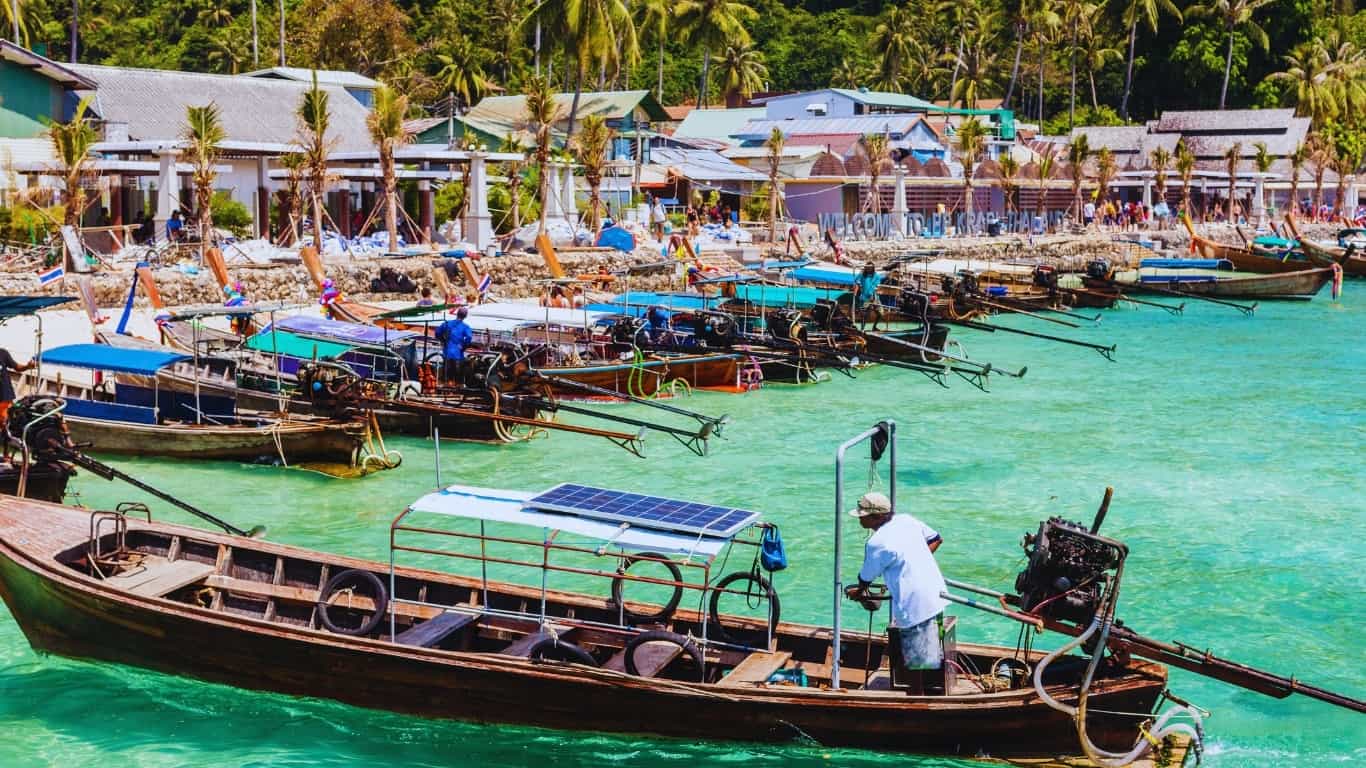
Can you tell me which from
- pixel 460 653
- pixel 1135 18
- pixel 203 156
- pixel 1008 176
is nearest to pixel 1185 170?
pixel 1008 176

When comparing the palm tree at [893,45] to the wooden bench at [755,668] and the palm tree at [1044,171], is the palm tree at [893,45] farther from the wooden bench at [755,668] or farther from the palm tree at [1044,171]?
the wooden bench at [755,668]

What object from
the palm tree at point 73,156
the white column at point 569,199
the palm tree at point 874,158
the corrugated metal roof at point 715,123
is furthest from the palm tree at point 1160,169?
the palm tree at point 73,156

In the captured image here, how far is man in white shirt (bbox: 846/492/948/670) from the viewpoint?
34.1 ft

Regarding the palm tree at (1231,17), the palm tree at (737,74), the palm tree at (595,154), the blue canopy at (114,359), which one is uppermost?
the palm tree at (1231,17)

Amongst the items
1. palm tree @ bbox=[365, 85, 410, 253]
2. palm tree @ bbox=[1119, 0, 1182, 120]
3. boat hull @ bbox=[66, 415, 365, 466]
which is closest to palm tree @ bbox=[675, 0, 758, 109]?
palm tree @ bbox=[1119, 0, 1182, 120]

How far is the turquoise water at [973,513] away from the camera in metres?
12.2

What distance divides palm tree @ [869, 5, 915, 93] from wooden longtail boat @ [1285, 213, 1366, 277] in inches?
1400

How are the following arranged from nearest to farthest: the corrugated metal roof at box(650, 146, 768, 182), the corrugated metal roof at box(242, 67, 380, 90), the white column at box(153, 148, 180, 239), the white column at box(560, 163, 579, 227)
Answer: the white column at box(153, 148, 180, 239), the white column at box(560, 163, 579, 227), the corrugated metal roof at box(242, 67, 380, 90), the corrugated metal roof at box(650, 146, 768, 182)

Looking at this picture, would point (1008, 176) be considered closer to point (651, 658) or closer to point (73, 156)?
point (73, 156)

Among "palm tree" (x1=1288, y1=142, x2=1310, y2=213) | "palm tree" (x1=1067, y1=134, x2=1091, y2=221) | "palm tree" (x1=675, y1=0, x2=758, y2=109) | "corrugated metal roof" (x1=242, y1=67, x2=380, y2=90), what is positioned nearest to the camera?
"corrugated metal roof" (x1=242, y1=67, x2=380, y2=90)

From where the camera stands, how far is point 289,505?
63.5 ft

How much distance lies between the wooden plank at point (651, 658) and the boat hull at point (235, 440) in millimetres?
9785

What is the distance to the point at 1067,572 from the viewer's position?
1056 centimetres

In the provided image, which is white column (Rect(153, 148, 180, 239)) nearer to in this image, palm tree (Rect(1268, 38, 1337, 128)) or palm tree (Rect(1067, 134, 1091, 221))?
palm tree (Rect(1067, 134, 1091, 221))
